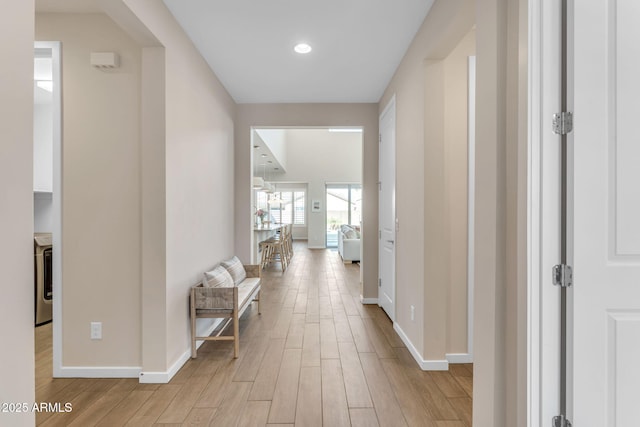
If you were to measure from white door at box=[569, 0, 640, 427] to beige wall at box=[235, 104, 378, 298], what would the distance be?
10.1ft

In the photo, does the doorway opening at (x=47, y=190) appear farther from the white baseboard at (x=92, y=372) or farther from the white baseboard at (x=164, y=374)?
the white baseboard at (x=164, y=374)

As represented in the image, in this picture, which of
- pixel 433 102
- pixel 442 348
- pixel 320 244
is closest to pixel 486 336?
pixel 442 348

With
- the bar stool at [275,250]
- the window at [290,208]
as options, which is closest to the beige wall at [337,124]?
the bar stool at [275,250]

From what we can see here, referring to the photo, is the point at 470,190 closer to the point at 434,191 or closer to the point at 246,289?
the point at 434,191

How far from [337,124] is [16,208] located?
143 inches

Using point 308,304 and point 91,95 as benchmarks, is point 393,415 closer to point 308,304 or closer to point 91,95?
point 308,304

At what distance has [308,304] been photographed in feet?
13.7

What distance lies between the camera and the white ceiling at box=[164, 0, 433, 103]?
90.4 inches

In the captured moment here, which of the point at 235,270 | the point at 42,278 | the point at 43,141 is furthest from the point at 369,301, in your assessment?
the point at 43,141

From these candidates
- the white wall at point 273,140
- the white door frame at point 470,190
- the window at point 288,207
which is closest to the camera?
the white door frame at point 470,190

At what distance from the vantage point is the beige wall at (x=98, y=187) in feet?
7.58

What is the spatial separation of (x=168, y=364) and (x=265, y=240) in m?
4.86

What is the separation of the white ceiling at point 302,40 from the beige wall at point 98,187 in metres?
0.68

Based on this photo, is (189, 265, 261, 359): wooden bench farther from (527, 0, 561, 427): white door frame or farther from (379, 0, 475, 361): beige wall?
(527, 0, 561, 427): white door frame
